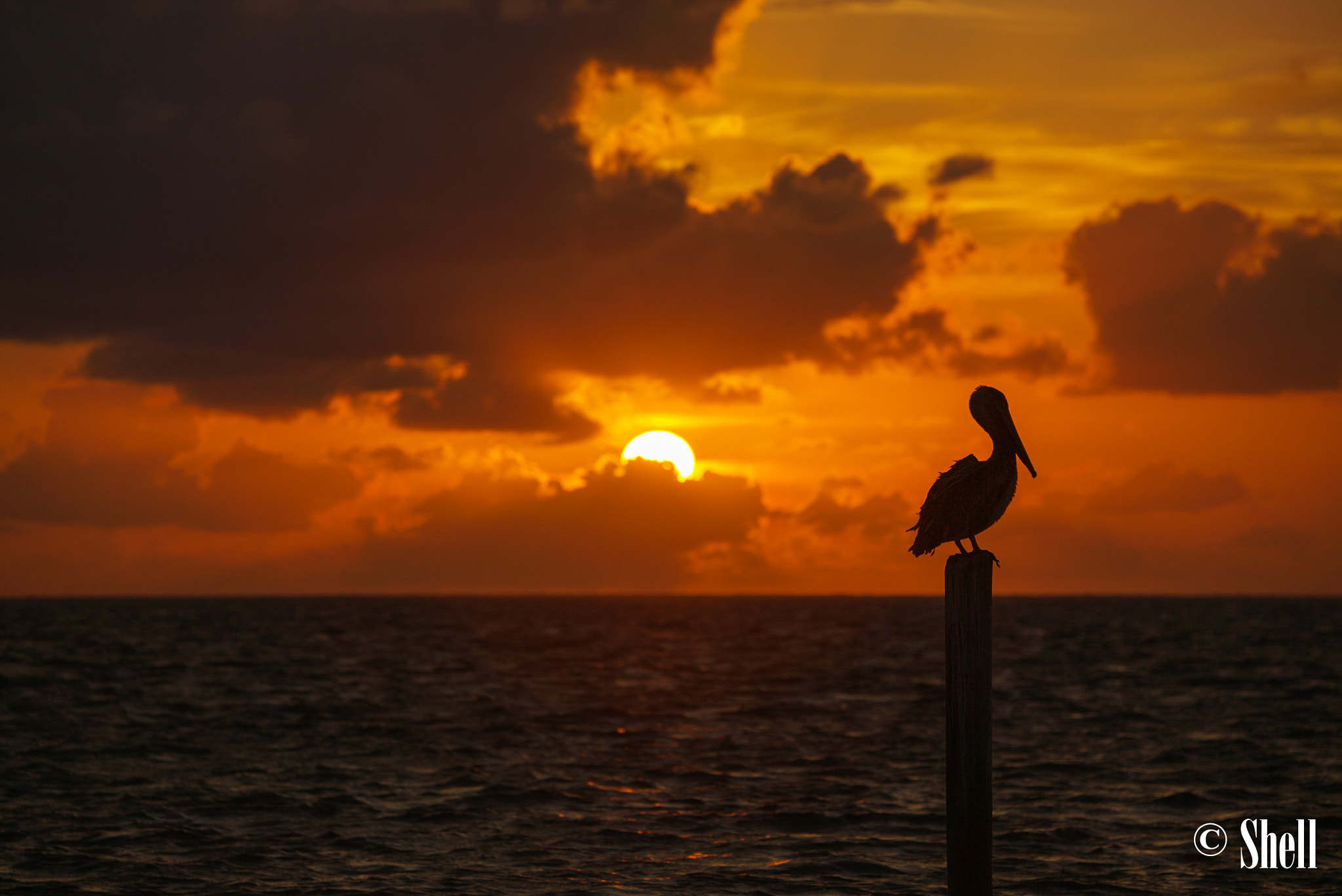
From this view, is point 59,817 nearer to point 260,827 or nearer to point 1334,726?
point 260,827

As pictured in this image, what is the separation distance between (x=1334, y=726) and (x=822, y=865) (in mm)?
23957

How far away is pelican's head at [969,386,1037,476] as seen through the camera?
452 inches

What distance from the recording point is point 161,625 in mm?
131875

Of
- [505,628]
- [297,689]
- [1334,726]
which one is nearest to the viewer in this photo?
[1334,726]

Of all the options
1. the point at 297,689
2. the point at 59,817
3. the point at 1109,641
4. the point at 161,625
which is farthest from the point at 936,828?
the point at 161,625

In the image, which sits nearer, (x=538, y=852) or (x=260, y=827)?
(x=538, y=852)

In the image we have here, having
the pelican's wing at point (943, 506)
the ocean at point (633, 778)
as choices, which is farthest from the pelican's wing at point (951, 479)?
the ocean at point (633, 778)

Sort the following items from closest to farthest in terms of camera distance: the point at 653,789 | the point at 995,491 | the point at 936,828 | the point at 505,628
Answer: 1. the point at 995,491
2. the point at 936,828
3. the point at 653,789
4. the point at 505,628

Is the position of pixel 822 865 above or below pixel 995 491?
below
